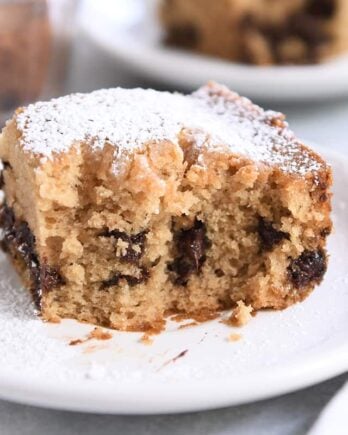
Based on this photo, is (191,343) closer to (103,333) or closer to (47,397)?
(103,333)

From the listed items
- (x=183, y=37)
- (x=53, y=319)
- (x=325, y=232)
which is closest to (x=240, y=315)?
(x=325, y=232)

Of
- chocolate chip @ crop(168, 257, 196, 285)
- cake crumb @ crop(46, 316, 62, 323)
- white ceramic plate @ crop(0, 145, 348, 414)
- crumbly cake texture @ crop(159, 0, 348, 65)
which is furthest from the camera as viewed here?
crumbly cake texture @ crop(159, 0, 348, 65)

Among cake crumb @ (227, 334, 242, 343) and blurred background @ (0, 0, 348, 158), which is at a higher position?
cake crumb @ (227, 334, 242, 343)

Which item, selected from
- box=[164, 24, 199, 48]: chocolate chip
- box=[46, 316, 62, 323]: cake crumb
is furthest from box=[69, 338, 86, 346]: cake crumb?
box=[164, 24, 199, 48]: chocolate chip

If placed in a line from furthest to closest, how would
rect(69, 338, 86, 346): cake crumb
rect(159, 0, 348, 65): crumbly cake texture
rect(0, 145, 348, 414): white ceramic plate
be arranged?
rect(159, 0, 348, 65): crumbly cake texture
rect(69, 338, 86, 346): cake crumb
rect(0, 145, 348, 414): white ceramic plate

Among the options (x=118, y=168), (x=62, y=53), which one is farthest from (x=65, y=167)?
(x=62, y=53)

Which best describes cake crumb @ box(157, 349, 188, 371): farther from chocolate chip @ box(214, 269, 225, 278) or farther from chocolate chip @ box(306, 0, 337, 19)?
chocolate chip @ box(306, 0, 337, 19)

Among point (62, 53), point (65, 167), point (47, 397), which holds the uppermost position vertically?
point (65, 167)
